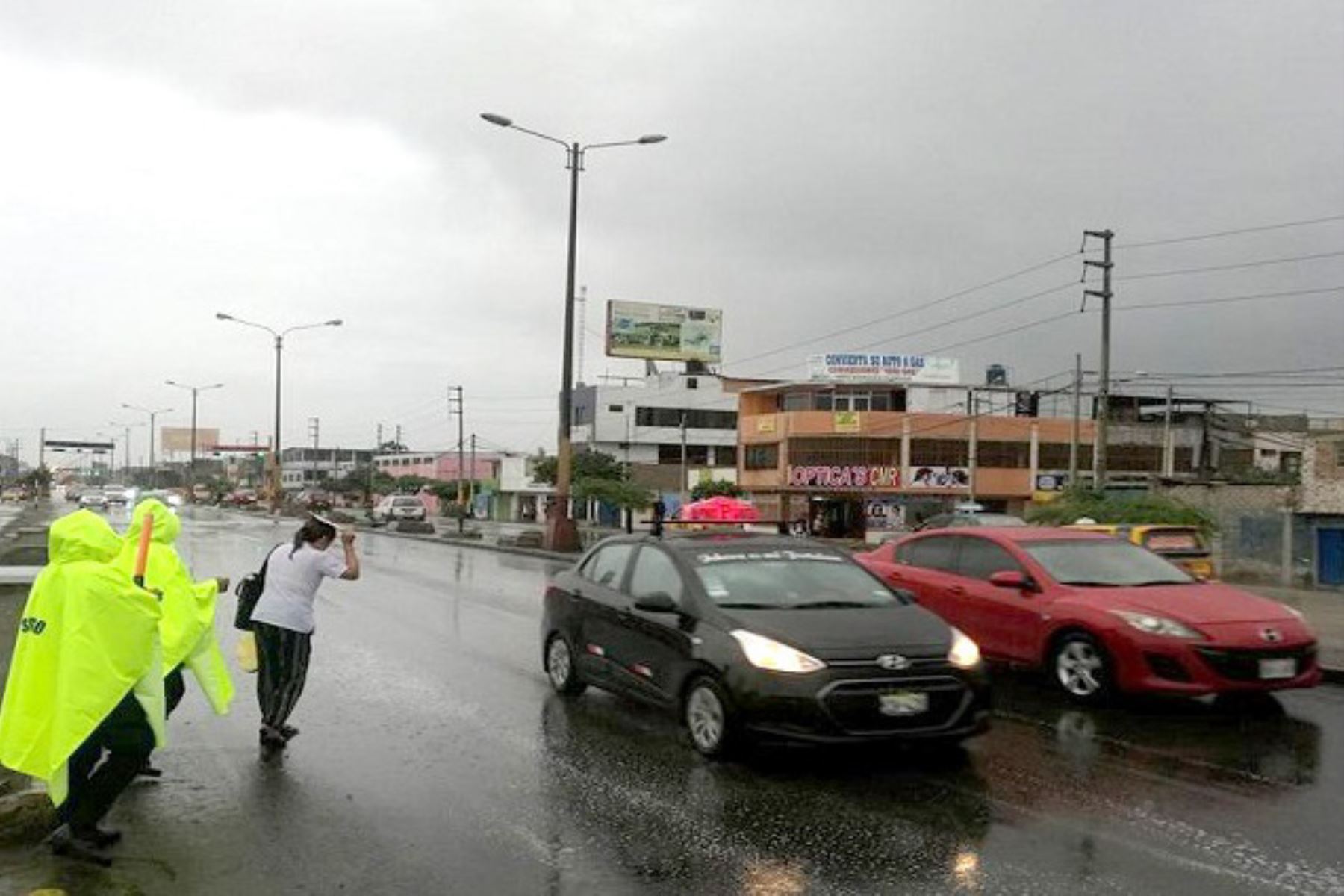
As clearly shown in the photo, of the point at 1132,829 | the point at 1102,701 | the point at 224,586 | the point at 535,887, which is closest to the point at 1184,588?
the point at 1102,701

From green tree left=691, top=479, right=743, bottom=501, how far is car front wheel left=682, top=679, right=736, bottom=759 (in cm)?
5663

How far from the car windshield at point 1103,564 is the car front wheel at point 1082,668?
569 mm

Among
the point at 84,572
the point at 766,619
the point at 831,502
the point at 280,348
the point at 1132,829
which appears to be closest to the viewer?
the point at 84,572

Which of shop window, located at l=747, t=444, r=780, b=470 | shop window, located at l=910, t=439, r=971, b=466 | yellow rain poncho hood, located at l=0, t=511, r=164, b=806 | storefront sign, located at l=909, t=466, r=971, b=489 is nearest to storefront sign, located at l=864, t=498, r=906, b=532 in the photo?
storefront sign, located at l=909, t=466, r=971, b=489

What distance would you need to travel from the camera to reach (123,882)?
15.8ft

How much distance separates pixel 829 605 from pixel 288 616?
3.32 metres

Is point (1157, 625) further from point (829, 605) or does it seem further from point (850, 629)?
point (850, 629)

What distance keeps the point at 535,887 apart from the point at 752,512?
12.1 metres

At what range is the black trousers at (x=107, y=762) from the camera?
4.93m

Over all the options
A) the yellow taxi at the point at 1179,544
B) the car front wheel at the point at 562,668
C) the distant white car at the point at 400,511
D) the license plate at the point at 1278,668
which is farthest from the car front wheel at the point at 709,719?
the distant white car at the point at 400,511

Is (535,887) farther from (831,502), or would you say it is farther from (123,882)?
(831,502)

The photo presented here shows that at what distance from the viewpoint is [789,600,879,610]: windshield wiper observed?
720cm

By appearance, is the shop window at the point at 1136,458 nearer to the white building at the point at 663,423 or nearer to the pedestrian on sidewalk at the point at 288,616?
the white building at the point at 663,423

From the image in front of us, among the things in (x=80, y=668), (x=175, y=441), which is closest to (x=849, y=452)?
(x=80, y=668)
